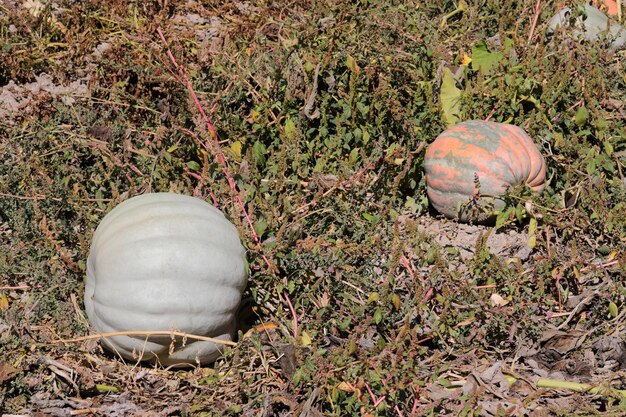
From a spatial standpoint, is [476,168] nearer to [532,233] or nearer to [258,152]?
[532,233]

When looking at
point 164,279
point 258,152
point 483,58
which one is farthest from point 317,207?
point 483,58

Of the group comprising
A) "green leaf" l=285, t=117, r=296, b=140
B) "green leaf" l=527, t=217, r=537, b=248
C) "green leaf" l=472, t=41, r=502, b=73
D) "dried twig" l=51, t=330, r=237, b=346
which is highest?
"green leaf" l=472, t=41, r=502, b=73

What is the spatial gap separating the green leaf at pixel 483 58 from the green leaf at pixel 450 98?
0.69ft

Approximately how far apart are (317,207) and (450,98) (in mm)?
1276

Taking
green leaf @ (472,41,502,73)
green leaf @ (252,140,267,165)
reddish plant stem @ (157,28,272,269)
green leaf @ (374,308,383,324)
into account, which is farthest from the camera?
green leaf @ (472,41,502,73)

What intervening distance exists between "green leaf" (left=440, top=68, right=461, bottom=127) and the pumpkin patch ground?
0.04 ft

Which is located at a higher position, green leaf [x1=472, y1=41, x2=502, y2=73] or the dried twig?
green leaf [x1=472, y1=41, x2=502, y2=73]

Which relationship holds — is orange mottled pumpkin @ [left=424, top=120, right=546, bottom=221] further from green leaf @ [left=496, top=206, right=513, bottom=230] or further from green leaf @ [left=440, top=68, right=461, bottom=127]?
green leaf @ [left=440, top=68, right=461, bottom=127]

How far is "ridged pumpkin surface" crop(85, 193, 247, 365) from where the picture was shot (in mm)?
3615

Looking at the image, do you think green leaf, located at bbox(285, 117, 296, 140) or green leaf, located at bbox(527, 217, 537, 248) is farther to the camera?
green leaf, located at bbox(285, 117, 296, 140)

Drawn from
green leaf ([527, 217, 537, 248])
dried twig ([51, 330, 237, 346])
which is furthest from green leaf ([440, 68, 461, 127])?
dried twig ([51, 330, 237, 346])

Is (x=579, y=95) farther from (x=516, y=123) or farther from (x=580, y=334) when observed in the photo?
(x=580, y=334)

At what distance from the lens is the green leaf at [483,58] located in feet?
17.6

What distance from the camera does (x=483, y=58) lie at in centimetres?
544
